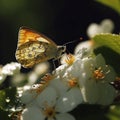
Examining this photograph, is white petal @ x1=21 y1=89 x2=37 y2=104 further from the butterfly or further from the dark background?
the dark background

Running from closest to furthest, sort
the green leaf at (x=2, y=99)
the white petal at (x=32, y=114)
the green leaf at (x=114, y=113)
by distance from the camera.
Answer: the green leaf at (x=114, y=113), the white petal at (x=32, y=114), the green leaf at (x=2, y=99)

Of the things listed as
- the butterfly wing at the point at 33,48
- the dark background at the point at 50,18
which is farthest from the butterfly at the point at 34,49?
the dark background at the point at 50,18

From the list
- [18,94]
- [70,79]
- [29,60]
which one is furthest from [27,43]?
[70,79]

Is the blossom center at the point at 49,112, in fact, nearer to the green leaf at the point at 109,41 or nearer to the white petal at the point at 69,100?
the white petal at the point at 69,100

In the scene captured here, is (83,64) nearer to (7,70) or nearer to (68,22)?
(7,70)

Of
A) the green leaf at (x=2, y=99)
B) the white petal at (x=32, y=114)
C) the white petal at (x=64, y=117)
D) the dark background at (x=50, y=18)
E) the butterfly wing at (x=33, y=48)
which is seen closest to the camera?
the white petal at (x=64, y=117)

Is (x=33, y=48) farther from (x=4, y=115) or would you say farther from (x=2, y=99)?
(x=4, y=115)

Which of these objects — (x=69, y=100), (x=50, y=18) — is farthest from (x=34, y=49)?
(x=50, y=18)
